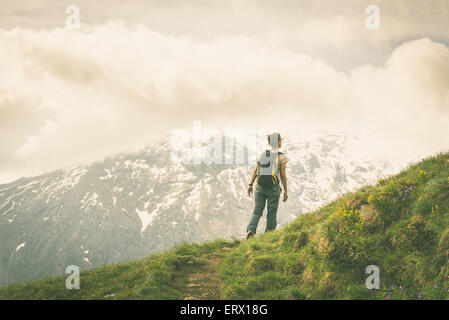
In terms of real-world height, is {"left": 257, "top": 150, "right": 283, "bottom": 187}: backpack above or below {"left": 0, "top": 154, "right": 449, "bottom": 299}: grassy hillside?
above

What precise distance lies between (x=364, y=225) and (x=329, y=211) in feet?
9.62

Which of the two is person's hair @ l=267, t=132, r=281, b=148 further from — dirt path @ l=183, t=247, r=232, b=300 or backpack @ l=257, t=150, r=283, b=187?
dirt path @ l=183, t=247, r=232, b=300

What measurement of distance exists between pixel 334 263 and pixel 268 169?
641cm

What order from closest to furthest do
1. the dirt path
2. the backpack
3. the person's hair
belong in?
the dirt path
the backpack
the person's hair

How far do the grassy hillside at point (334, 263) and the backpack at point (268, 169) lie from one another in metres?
2.75

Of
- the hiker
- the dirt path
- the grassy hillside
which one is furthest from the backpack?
the dirt path

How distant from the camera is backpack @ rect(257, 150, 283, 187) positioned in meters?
13.9

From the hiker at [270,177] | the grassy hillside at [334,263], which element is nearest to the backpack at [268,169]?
the hiker at [270,177]

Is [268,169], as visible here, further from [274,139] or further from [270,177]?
[274,139]

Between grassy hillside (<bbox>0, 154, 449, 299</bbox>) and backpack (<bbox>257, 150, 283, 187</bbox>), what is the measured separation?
2.75 m

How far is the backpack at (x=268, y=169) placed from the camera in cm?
1391

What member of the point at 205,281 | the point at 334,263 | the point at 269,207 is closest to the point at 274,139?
the point at 269,207

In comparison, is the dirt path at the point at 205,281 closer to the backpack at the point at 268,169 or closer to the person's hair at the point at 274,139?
the backpack at the point at 268,169
